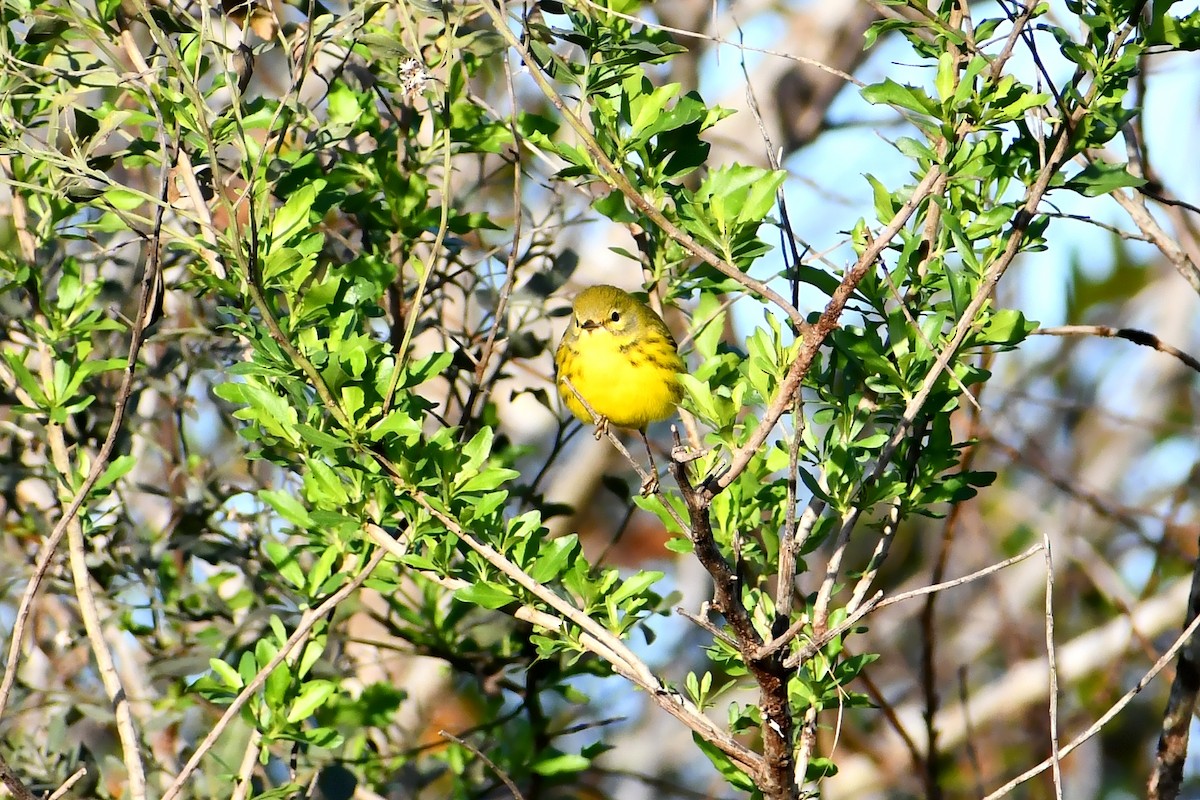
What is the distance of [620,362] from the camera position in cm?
337

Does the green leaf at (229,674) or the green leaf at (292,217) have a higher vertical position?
the green leaf at (292,217)

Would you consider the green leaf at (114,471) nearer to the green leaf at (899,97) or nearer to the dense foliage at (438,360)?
the dense foliage at (438,360)

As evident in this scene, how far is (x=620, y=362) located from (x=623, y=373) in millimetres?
32

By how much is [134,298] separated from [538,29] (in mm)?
1181

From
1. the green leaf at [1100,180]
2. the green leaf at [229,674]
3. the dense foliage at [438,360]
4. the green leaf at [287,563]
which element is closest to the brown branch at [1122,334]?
the dense foliage at [438,360]

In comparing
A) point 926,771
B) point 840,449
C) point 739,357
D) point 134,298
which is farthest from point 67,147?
point 926,771

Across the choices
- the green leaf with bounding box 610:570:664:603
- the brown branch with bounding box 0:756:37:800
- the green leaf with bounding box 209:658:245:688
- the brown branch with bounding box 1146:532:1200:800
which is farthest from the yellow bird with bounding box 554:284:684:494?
the brown branch with bounding box 0:756:37:800

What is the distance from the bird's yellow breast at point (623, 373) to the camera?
3.33 meters

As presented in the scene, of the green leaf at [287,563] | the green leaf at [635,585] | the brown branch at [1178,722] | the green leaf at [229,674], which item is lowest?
the green leaf at [229,674]

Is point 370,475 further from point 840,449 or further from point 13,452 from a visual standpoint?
point 13,452

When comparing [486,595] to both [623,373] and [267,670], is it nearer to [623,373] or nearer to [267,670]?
[267,670]

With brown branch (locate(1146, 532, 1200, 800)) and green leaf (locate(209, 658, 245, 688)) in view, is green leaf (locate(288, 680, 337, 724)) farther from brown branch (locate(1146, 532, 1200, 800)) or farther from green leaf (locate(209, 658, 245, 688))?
brown branch (locate(1146, 532, 1200, 800))

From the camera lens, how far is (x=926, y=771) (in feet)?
10.6

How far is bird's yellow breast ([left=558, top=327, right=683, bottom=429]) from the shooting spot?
3.33 m
